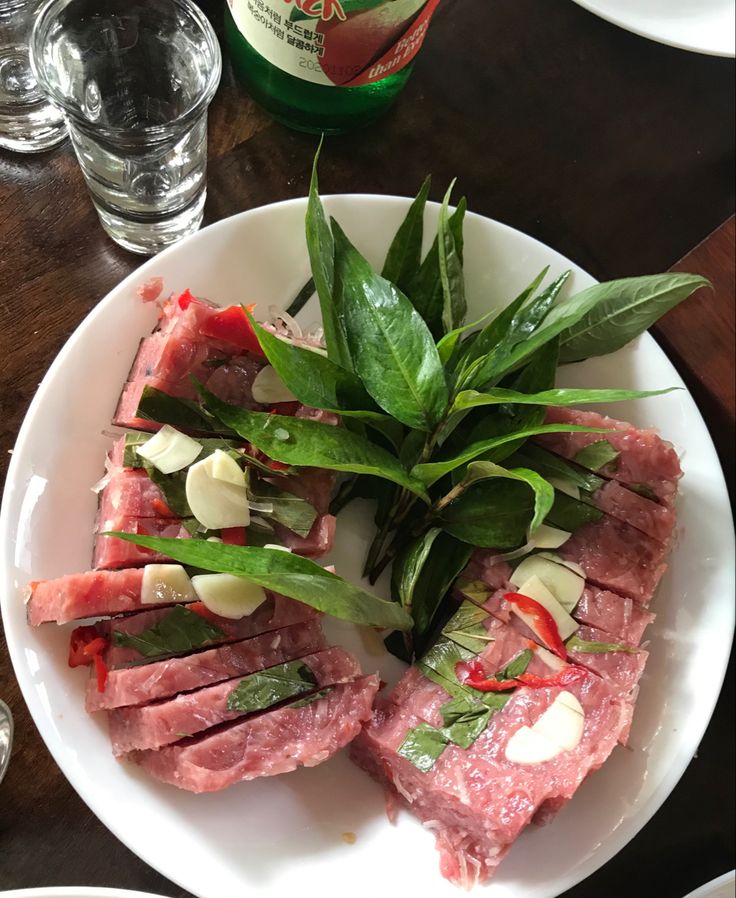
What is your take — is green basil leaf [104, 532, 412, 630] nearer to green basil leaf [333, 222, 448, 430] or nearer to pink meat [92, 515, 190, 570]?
pink meat [92, 515, 190, 570]

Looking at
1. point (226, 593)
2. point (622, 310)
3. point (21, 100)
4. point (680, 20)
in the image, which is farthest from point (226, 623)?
point (680, 20)

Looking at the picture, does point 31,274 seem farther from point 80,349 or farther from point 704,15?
point 704,15

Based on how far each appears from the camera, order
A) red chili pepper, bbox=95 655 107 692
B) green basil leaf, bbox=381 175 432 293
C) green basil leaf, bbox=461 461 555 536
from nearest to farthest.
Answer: green basil leaf, bbox=461 461 555 536 → red chili pepper, bbox=95 655 107 692 → green basil leaf, bbox=381 175 432 293

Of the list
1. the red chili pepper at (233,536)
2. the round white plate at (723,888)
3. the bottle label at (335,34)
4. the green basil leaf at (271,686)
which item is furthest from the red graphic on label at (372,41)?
the round white plate at (723,888)

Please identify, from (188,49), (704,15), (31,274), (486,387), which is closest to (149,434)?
(31,274)

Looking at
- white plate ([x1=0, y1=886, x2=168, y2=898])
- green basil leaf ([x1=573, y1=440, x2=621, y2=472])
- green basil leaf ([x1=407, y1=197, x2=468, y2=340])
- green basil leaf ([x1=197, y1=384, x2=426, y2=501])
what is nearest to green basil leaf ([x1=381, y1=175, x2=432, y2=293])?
green basil leaf ([x1=407, y1=197, x2=468, y2=340])

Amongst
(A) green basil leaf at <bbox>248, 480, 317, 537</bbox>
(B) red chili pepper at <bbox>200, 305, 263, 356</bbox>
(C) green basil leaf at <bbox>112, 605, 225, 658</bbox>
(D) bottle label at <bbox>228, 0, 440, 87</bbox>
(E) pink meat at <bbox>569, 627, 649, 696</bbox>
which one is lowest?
(C) green basil leaf at <bbox>112, 605, 225, 658</bbox>

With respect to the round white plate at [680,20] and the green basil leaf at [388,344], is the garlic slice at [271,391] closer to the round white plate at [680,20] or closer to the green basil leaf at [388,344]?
the green basil leaf at [388,344]
